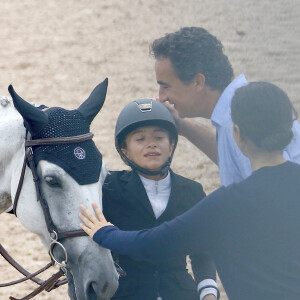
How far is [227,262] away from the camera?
2.39m

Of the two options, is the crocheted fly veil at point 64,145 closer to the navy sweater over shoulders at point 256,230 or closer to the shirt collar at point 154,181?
the shirt collar at point 154,181

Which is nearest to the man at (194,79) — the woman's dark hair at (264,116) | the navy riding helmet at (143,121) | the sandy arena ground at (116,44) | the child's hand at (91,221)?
the navy riding helmet at (143,121)

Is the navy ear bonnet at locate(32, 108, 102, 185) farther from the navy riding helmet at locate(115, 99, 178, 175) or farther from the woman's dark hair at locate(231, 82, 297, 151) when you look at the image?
the woman's dark hair at locate(231, 82, 297, 151)

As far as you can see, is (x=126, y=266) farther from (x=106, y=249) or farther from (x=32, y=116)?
(x=32, y=116)

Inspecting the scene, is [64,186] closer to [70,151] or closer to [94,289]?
[70,151]

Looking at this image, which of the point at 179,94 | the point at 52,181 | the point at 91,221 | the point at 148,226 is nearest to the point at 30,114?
the point at 52,181

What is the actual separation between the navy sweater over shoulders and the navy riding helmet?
648 millimetres

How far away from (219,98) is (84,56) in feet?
28.3

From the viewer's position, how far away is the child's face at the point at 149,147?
2904mm

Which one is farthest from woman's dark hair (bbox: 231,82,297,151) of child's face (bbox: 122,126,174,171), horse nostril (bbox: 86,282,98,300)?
horse nostril (bbox: 86,282,98,300)

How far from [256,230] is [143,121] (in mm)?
873

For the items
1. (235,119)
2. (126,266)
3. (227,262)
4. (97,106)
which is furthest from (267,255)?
(97,106)

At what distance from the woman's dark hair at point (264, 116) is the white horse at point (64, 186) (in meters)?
0.61

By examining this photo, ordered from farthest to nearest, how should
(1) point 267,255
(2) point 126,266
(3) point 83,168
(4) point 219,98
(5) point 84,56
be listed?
(5) point 84,56, (4) point 219,98, (2) point 126,266, (3) point 83,168, (1) point 267,255
